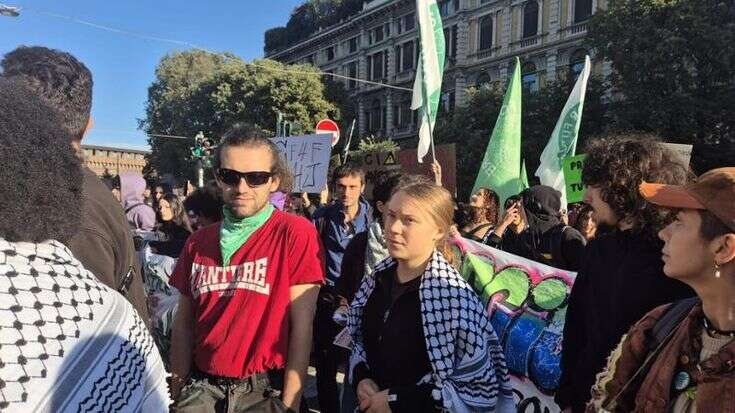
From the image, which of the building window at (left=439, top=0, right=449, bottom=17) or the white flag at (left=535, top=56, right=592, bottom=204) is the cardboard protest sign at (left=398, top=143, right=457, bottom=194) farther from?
the building window at (left=439, top=0, right=449, bottom=17)

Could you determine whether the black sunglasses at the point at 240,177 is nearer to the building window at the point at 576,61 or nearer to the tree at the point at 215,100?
the tree at the point at 215,100

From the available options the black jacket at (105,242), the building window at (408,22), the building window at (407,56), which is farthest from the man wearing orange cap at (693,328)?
the building window at (408,22)

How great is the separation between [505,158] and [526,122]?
2039 cm

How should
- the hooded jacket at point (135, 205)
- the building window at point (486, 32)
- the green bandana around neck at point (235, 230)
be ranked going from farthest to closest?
the building window at point (486, 32)
the hooded jacket at point (135, 205)
the green bandana around neck at point (235, 230)

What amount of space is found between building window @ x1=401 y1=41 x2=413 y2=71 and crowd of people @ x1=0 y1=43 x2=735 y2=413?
138ft

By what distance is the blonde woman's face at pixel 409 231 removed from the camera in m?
2.15

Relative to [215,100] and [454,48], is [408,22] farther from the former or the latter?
[215,100]

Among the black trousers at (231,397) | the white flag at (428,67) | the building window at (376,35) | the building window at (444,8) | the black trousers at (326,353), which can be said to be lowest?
the black trousers at (326,353)

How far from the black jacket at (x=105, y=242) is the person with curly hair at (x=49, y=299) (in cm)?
42

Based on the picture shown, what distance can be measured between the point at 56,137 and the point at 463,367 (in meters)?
1.48

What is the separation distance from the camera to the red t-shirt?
2.06m

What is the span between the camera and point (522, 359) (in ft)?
9.42

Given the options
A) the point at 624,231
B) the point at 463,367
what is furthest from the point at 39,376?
the point at 624,231

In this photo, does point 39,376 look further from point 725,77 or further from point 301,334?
point 725,77
